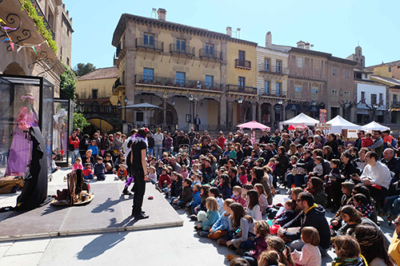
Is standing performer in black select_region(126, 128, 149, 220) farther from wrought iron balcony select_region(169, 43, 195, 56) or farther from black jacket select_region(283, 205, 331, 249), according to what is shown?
wrought iron balcony select_region(169, 43, 195, 56)

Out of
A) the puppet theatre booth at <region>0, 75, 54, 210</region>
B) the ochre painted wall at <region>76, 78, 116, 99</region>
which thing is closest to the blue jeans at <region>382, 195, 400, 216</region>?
the puppet theatre booth at <region>0, 75, 54, 210</region>

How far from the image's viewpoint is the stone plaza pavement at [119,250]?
13.3 ft

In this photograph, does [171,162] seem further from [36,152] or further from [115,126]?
[115,126]

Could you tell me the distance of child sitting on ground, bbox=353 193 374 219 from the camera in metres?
4.83

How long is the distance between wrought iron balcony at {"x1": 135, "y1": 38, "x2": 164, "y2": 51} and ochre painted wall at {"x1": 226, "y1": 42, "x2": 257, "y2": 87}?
316 inches

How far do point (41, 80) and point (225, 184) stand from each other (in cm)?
554

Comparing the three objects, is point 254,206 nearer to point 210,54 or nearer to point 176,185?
point 176,185

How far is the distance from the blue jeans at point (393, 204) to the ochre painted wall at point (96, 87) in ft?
111

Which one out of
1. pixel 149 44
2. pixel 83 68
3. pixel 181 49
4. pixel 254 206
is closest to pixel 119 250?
pixel 254 206

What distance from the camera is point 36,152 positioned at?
5.94 metres

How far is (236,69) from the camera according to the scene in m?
31.5

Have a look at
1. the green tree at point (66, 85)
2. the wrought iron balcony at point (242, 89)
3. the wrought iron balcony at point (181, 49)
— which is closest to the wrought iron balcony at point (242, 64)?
the wrought iron balcony at point (242, 89)

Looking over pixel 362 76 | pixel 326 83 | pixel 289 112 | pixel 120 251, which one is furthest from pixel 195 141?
pixel 362 76

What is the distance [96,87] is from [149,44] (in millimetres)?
13572
